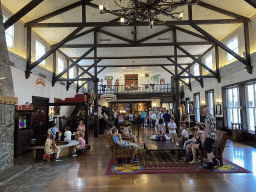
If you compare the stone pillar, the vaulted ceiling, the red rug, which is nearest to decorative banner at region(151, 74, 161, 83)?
the vaulted ceiling

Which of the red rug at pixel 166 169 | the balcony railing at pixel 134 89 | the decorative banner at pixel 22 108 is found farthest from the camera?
the balcony railing at pixel 134 89

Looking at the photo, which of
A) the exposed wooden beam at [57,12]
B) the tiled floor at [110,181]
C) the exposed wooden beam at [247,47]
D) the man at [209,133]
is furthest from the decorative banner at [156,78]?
the man at [209,133]

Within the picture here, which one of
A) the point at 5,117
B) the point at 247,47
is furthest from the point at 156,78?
the point at 5,117

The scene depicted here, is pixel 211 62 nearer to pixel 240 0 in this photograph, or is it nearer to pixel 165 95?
pixel 165 95

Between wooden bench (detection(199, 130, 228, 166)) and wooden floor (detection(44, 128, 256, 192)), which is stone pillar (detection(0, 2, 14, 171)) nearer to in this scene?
wooden floor (detection(44, 128, 256, 192))

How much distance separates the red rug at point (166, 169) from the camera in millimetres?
4537

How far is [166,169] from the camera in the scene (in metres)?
4.73

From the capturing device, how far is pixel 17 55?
24.7ft

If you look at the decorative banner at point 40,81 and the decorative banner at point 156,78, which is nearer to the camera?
the decorative banner at point 40,81

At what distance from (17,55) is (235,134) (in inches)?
410

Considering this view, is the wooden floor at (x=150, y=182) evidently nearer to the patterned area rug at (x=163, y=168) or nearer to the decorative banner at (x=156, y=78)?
the patterned area rug at (x=163, y=168)

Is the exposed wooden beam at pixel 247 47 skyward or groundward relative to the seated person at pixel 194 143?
skyward

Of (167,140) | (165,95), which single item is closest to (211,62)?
(165,95)

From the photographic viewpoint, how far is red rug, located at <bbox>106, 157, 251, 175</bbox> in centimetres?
454
